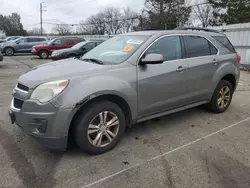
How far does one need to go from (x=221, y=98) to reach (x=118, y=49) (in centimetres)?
239

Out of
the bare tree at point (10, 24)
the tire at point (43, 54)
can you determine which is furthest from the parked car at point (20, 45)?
the bare tree at point (10, 24)

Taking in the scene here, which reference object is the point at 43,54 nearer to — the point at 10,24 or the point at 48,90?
the point at 48,90

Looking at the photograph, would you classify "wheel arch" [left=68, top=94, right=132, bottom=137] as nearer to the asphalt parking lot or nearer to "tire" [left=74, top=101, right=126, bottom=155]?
"tire" [left=74, top=101, right=126, bottom=155]

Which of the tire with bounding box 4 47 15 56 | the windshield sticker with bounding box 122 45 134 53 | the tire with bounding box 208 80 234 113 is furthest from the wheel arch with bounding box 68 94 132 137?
the tire with bounding box 4 47 15 56

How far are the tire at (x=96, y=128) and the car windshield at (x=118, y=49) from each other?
2.37ft

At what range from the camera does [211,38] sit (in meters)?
4.43

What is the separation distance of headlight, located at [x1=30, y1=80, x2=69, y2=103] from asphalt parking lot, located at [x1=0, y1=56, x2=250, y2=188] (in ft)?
2.73

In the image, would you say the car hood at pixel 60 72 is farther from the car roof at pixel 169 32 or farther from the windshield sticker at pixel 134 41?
the car roof at pixel 169 32

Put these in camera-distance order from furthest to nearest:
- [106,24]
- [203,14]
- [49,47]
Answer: [106,24] → [203,14] → [49,47]

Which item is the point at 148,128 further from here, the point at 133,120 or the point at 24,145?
the point at 24,145

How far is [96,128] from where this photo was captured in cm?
299

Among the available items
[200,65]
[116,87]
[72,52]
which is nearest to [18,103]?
[116,87]

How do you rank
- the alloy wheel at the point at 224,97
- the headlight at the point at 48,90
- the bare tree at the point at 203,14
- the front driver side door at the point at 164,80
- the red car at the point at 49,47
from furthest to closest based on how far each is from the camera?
the bare tree at the point at 203,14 → the red car at the point at 49,47 → the alloy wheel at the point at 224,97 → the front driver side door at the point at 164,80 → the headlight at the point at 48,90

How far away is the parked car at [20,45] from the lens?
63.5 ft
